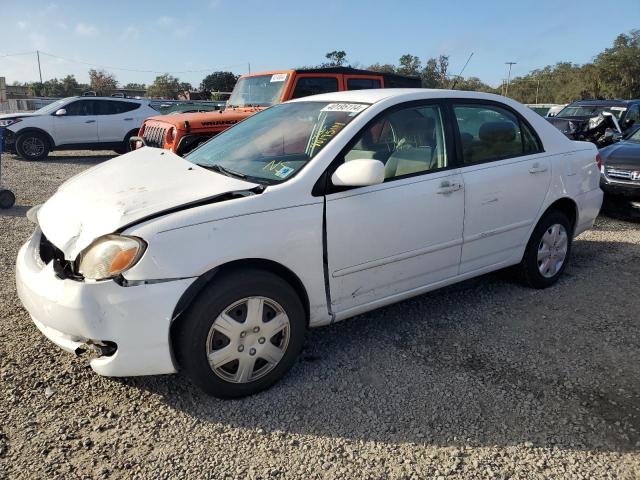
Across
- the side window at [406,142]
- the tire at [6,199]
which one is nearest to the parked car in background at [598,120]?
the side window at [406,142]

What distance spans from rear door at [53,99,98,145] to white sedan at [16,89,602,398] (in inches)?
424

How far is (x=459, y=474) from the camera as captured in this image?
225 cm

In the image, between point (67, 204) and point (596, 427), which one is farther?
point (67, 204)

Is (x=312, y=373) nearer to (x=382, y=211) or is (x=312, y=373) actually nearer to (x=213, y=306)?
(x=213, y=306)

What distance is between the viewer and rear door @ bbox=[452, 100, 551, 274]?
3594mm

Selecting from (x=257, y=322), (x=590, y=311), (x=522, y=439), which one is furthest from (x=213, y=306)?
(x=590, y=311)

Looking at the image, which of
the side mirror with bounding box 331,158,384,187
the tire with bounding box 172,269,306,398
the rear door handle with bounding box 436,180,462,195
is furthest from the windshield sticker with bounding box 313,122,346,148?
the tire with bounding box 172,269,306,398

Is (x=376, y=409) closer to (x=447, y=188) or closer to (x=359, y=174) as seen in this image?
(x=359, y=174)

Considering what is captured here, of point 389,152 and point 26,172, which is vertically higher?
point 389,152

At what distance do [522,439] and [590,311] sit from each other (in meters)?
1.88

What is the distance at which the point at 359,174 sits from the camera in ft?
9.13

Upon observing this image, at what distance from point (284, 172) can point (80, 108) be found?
40.4 feet

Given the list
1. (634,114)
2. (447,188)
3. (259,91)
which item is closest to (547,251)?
(447,188)

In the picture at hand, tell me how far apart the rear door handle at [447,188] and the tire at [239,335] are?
1.27 meters
